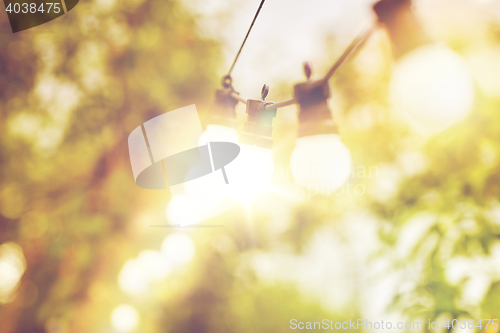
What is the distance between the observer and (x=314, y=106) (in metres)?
0.81

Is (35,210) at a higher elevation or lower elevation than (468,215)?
higher

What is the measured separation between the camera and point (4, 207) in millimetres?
3092

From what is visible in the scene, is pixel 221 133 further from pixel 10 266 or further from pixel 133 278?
pixel 10 266

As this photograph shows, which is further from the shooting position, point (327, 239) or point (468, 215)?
point (327, 239)

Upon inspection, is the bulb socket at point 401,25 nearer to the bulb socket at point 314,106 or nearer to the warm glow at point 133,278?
the bulb socket at point 314,106

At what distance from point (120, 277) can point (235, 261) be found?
1469mm

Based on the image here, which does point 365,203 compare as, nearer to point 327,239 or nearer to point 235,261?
point 327,239

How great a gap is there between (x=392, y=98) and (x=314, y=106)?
23 cm

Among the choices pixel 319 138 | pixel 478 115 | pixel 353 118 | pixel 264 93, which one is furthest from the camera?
pixel 353 118

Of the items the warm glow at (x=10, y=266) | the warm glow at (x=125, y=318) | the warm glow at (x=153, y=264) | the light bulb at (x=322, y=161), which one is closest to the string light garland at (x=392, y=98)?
the light bulb at (x=322, y=161)

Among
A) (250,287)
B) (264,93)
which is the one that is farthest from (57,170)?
(264,93)

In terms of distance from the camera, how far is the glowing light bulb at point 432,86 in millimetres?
530

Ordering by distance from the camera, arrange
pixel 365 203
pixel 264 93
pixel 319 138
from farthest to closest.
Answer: pixel 365 203 → pixel 264 93 → pixel 319 138

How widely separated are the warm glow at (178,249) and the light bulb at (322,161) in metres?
2.98
